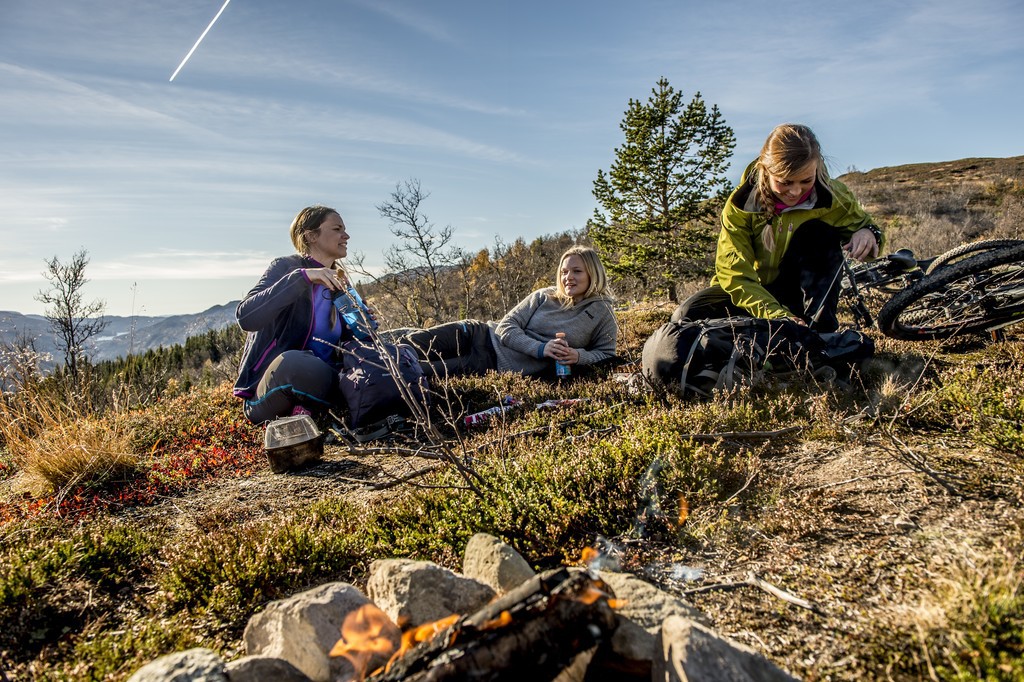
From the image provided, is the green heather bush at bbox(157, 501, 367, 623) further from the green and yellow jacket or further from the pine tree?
the pine tree

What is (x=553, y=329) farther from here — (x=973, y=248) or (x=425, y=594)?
(x=425, y=594)

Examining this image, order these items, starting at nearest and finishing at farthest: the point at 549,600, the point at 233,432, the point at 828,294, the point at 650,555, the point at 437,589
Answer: the point at 549,600
the point at 437,589
the point at 650,555
the point at 828,294
the point at 233,432

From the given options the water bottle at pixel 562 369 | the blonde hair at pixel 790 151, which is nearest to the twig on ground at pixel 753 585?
the blonde hair at pixel 790 151

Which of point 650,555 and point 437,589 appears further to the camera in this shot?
point 650,555

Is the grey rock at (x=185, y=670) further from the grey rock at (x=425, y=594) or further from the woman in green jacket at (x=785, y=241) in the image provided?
the woman in green jacket at (x=785, y=241)

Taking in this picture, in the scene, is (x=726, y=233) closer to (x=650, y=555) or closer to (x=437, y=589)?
(x=650, y=555)

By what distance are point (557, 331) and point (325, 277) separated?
2.51m

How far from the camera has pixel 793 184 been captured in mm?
3947

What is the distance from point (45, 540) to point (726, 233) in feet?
17.3

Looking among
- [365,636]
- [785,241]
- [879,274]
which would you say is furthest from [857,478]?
[879,274]

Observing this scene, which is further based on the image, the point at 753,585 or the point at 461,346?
the point at 461,346

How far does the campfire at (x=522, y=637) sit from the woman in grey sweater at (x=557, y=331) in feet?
13.2

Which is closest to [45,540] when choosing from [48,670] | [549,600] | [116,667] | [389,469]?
[48,670]

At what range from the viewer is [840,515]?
7.05 feet
